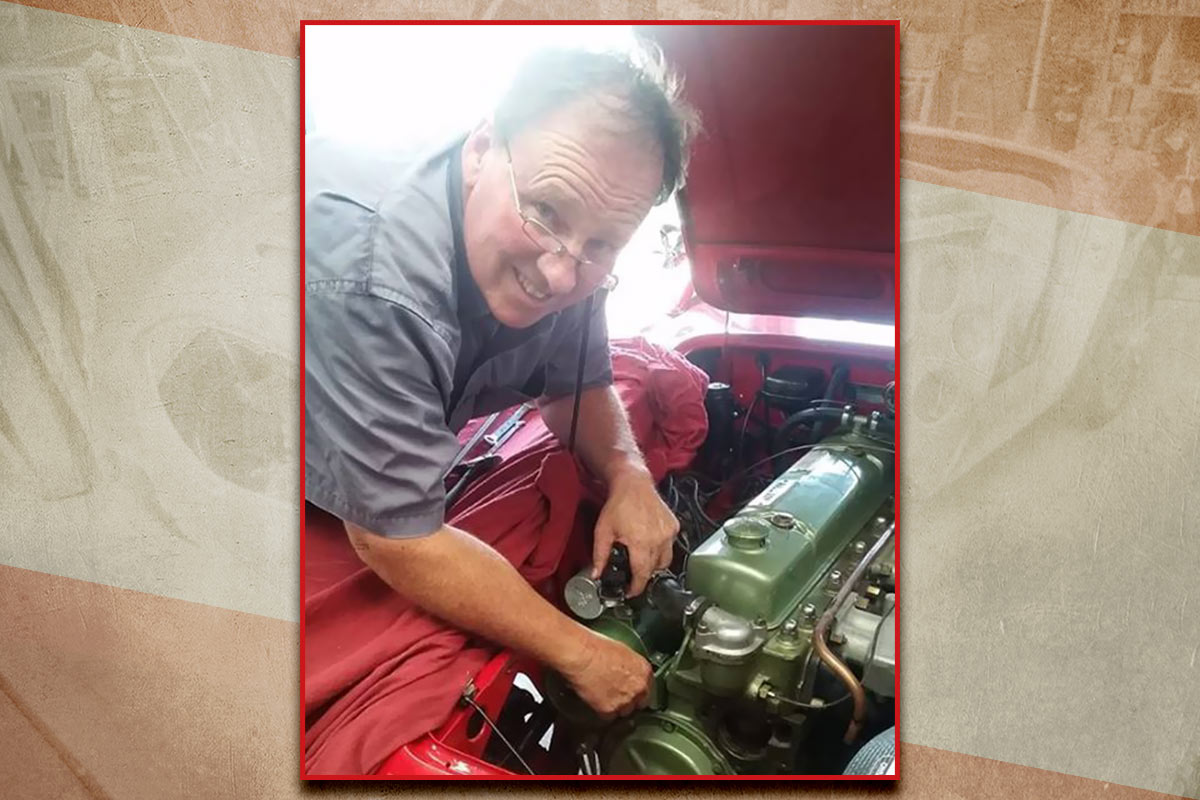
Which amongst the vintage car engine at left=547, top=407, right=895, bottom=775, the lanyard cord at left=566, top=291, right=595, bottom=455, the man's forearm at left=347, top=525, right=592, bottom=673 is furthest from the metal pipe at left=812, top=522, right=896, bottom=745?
the lanyard cord at left=566, top=291, right=595, bottom=455

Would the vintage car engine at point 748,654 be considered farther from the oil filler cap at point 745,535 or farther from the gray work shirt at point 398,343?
the gray work shirt at point 398,343

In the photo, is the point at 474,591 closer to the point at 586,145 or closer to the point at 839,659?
the point at 839,659

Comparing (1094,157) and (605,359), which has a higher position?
(1094,157)

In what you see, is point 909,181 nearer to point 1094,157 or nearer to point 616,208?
point 1094,157

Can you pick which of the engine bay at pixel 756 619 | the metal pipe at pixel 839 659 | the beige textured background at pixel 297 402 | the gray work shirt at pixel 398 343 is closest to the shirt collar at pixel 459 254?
the gray work shirt at pixel 398 343

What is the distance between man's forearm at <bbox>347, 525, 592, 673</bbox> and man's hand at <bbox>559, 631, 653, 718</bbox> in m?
0.01

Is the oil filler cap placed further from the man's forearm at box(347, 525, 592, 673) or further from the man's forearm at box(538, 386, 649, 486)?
the man's forearm at box(347, 525, 592, 673)

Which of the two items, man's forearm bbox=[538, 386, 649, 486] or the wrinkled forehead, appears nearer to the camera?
the wrinkled forehead

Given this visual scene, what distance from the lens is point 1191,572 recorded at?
1.70 m

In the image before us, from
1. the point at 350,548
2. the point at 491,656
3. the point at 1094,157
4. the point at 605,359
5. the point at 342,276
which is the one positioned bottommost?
the point at 491,656

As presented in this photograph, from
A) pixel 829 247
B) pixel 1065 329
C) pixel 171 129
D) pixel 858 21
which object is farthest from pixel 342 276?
pixel 1065 329

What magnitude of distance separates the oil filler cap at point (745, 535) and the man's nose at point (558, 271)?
19.5 inches

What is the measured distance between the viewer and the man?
1559mm

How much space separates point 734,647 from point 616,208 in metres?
0.75
